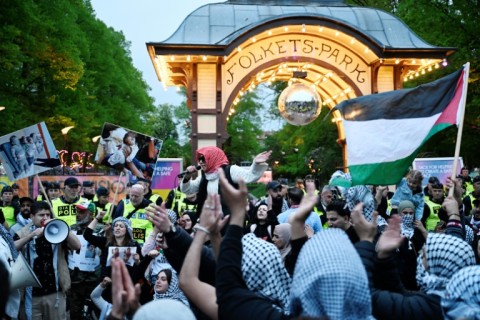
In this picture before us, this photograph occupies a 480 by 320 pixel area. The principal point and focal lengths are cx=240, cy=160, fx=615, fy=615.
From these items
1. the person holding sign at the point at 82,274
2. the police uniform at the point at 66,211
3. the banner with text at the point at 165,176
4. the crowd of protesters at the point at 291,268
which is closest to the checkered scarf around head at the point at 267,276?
the crowd of protesters at the point at 291,268

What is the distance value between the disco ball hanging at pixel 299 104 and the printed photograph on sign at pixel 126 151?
5.13 metres

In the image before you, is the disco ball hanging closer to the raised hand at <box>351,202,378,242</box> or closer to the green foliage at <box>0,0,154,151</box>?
the raised hand at <box>351,202,378,242</box>

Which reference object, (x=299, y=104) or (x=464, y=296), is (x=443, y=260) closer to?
(x=464, y=296)

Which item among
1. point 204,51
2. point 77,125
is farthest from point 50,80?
point 204,51

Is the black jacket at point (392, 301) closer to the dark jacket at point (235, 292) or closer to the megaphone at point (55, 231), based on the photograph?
the dark jacket at point (235, 292)

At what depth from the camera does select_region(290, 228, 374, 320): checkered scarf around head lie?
2.59m

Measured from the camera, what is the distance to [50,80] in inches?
1121

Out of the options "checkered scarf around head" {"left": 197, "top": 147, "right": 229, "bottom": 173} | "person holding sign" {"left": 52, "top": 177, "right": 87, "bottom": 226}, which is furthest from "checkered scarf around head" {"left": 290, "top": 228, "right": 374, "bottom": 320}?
"person holding sign" {"left": 52, "top": 177, "right": 87, "bottom": 226}

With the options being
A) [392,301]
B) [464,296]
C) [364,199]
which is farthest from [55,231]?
[464,296]

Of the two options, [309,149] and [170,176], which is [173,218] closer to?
[170,176]

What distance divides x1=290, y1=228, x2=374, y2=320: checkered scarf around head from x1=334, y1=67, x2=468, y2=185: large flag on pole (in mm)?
3446

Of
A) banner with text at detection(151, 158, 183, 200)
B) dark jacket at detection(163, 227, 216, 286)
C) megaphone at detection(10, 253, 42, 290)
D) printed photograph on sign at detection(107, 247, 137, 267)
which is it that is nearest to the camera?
dark jacket at detection(163, 227, 216, 286)

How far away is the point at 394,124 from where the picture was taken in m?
6.36

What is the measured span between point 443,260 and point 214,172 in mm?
3769
